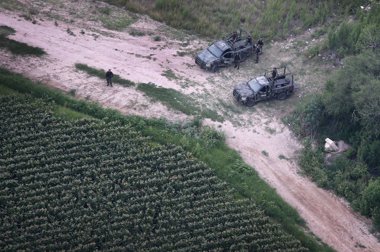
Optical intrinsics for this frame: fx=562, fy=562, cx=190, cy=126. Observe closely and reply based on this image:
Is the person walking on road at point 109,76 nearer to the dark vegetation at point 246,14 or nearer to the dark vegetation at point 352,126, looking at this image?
the dark vegetation at point 246,14

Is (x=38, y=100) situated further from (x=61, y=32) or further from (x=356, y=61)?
(x=356, y=61)

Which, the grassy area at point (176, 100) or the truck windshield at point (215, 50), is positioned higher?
the truck windshield at point (215, 50)

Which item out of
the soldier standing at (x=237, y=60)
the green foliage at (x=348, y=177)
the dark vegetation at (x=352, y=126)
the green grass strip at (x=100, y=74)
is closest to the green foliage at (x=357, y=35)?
the dark vegetation at (x=352, y=126)

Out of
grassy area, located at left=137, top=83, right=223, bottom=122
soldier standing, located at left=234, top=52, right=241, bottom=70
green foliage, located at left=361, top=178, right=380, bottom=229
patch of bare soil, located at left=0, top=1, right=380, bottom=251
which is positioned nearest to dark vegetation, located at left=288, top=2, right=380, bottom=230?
green foliage, located at left=361, top=178, right=380, bottom=229

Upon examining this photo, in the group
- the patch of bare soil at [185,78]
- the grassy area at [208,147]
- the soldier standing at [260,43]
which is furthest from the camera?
the soldier standing at [260,43]

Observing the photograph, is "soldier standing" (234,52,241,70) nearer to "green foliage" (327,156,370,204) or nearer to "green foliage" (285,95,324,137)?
"green foliage" (285,95,324,137)

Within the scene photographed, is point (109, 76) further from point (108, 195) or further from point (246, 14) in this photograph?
point (246, 14)
